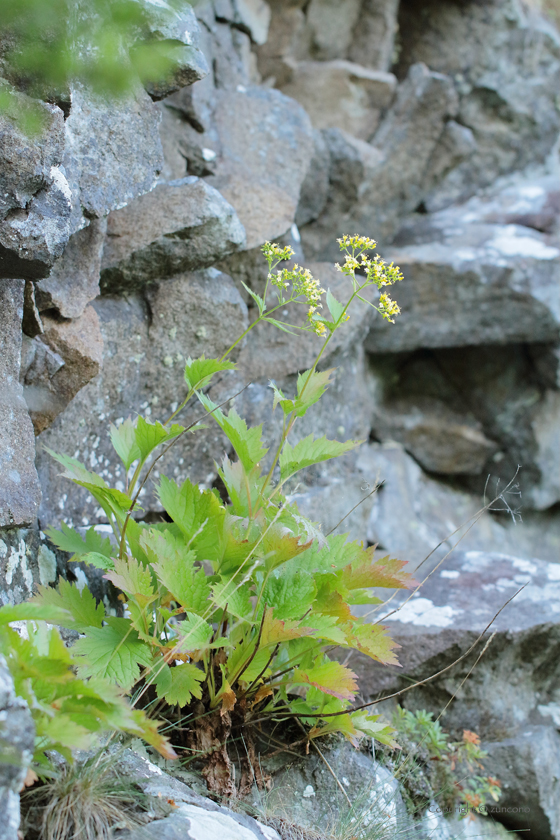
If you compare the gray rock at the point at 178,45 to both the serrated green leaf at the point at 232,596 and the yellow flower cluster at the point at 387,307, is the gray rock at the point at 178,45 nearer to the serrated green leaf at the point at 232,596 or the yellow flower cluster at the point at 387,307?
the yellow flower cluster at the point at 387,307

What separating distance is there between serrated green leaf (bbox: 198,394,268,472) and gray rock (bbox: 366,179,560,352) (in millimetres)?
3494

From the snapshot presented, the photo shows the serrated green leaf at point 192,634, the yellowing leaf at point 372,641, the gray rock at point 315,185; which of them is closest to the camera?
the serrated green leaf at point 192,634

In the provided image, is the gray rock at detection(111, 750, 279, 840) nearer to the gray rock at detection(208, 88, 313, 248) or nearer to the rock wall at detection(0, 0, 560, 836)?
the rock wall at detection(0, 0, 560, 836)

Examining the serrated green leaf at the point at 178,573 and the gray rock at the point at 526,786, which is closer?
the serrated green leaf at the point at 178,573

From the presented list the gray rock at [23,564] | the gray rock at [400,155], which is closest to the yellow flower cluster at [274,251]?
the gray rock at [23,564]

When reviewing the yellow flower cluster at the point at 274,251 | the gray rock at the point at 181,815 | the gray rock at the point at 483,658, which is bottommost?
the gray rock at the point at 483,658

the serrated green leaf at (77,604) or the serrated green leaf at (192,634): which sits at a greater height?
the serrated green leaf at (192,634)

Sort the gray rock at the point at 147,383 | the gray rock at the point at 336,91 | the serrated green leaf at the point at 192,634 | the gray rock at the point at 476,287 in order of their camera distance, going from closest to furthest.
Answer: the serrated green leaf at the point at 192,634 < the gray rock at the point at 147,383 < the gray rock at the point at 476,287 < the gray rock at the point at 336,91

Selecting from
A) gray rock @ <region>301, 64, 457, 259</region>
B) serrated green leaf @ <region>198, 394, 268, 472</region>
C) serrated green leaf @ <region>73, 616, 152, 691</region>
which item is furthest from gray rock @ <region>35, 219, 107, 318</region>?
gray rock @ <region>301, 64, 457, 259</region>

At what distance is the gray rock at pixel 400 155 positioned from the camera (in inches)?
201

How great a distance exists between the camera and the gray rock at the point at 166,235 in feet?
9.37

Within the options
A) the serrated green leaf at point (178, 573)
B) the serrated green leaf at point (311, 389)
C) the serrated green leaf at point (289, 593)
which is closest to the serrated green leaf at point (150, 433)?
the serrated green leaf at point (178, 573)

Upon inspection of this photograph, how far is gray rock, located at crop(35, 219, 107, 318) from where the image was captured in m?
2.44

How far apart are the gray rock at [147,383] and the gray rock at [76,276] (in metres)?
0.28
